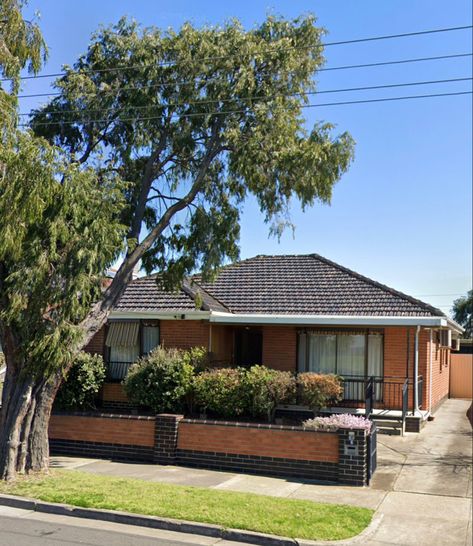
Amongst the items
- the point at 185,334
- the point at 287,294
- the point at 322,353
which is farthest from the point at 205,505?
the point at 287,294

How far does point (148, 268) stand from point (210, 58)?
4337mm

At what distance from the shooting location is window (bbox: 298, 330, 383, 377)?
1778 cm

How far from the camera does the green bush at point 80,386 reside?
15094 mm

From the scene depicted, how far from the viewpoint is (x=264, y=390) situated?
13.2m

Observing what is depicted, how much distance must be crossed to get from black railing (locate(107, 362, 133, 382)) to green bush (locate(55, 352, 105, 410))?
2084mm

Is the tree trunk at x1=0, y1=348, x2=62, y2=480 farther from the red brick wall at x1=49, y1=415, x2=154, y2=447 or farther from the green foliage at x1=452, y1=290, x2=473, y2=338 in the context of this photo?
the green foliage at x1=452, y1=290, x2=473, y2=338

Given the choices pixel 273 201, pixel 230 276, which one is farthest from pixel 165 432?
pixel 230 276

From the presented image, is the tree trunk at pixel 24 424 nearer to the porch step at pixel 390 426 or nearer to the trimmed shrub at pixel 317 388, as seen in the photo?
the trimmed shrub at pixel 317 388

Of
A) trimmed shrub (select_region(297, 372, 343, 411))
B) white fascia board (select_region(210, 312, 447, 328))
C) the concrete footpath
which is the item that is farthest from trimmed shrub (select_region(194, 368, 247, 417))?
white fascia board (select_region(210, 312, 447, 328))

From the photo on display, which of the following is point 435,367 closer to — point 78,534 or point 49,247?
point 49,247

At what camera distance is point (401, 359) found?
57.5ft

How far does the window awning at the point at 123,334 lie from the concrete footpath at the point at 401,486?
5.67 meters

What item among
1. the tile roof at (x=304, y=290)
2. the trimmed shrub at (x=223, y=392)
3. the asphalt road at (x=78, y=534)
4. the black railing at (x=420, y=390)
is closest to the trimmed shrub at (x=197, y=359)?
the trimmed shrub at (x=223, y=392)

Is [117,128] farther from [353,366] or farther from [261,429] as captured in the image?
[353,366]
